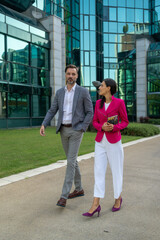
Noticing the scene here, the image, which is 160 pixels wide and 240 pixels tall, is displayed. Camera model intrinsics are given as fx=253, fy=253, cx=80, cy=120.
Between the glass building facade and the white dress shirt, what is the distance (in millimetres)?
16033

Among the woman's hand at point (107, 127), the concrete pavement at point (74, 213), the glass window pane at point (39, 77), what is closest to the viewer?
the concrete pavement at point (74, 213)

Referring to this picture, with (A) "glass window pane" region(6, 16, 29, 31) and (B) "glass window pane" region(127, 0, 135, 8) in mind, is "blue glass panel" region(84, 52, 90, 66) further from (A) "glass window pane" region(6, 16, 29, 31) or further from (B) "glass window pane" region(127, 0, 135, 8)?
(A) "glass window pane" region(6, 16, 29, 31)

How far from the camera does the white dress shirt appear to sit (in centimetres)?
392

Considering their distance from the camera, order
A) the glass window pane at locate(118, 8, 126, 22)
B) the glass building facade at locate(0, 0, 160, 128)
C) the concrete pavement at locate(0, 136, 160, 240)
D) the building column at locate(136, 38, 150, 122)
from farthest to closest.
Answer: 1. the glass window pane at locate(118, 8, 126, 22)
2. the building column at locate(136, 38, 150, 122)
3. the glass building facade at locate(0, 0, 160, 128)
4. the concrete pavement at locate(0, 136, 160, 240)

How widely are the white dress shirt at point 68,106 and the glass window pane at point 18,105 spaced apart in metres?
16.6

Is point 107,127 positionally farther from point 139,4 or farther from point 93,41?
point 139,4

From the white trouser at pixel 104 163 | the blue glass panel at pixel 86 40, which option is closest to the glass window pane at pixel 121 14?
the blue glass panel at pixel 86 40

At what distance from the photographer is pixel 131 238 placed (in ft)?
9.09

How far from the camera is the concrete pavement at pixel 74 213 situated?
2889 mm

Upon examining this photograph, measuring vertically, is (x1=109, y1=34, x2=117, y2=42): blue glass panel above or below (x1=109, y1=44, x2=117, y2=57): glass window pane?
above

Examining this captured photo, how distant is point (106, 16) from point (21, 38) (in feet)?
55.2

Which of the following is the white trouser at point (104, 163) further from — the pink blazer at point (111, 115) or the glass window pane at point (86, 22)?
the glass window pane at point (86, 22)

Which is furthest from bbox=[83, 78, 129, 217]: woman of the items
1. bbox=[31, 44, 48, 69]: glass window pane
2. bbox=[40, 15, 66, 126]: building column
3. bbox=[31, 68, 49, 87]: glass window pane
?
bbox=[40, 15, 66, 126]: building column

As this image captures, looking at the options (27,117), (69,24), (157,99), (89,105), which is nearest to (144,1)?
(69,24)
